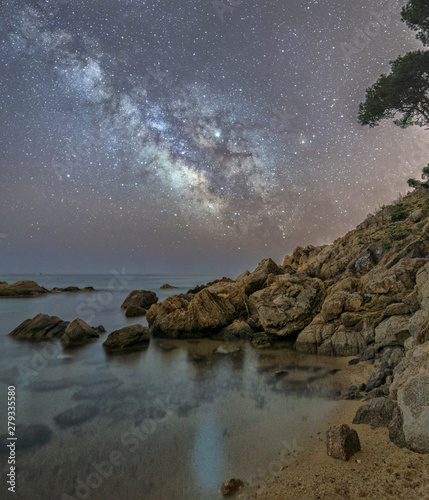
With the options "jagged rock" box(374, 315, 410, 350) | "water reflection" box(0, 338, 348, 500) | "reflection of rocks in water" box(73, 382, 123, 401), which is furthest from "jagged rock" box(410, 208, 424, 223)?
"reflection of rocks in water" box(73, 382, 123, 401)

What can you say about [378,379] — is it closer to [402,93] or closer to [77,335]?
[77,335]

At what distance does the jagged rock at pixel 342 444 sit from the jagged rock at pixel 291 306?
519 inches

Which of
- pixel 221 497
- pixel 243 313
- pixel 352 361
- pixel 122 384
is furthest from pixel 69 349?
pixel 352 361

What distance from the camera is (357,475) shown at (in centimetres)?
565

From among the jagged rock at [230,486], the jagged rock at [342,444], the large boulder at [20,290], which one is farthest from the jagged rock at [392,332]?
the large boulder at [20,290]

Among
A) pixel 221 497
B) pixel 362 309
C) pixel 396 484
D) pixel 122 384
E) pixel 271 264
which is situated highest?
A: pixel 271 264

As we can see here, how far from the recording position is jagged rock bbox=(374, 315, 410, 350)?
1201cm

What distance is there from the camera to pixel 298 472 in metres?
6.12

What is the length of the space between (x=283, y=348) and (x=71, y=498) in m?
14.7

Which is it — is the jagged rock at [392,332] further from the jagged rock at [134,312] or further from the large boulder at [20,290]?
the large boulder at [20,290]

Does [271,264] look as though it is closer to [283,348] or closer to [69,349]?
[283,348]

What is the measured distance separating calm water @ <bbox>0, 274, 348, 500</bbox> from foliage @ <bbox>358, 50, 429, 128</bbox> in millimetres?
24301

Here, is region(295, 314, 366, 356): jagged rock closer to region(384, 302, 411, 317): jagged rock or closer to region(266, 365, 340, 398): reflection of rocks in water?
region(384, 302, 411, 317): jagged rock

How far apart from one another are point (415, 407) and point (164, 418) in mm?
8032
